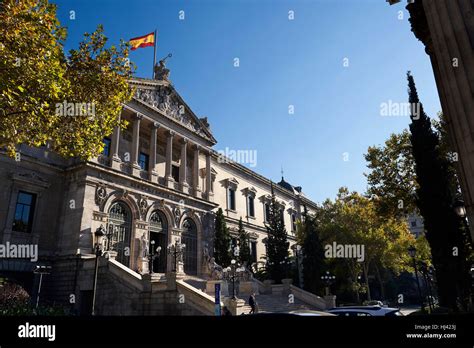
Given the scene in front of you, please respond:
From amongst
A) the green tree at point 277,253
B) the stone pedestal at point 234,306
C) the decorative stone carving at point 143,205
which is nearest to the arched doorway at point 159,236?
the decorative stone carving at point 143,205

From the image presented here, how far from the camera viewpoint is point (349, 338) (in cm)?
368

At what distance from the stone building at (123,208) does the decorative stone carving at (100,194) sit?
0.21 feet

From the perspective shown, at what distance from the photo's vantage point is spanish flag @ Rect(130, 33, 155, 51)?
2627cm

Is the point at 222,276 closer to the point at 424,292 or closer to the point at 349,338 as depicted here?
the point at 349,338

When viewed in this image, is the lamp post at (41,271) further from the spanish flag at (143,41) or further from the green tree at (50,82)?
the spanish flag at (143,41)

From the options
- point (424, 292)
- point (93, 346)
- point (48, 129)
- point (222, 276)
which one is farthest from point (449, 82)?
point (424, 292)

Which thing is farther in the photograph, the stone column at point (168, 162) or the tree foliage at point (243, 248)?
the tree foliage at point (243, 248)

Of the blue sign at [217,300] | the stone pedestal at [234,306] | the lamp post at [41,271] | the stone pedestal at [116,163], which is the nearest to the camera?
the blue sign at [217,300]

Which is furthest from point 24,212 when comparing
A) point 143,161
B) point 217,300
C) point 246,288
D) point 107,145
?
point 246,288

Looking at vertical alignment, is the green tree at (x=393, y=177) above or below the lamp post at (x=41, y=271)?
above

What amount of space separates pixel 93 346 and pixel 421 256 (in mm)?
38990

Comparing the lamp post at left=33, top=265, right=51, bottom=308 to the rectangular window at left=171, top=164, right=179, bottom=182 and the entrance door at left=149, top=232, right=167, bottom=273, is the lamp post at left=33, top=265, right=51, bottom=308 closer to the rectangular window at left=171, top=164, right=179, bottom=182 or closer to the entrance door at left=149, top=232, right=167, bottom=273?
the entrance door at left=149, top=232, right=167, bottom=273

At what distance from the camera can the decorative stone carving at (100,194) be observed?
2095 cm

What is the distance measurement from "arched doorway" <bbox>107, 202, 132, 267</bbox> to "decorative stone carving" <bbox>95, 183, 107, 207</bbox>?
3.26ft
